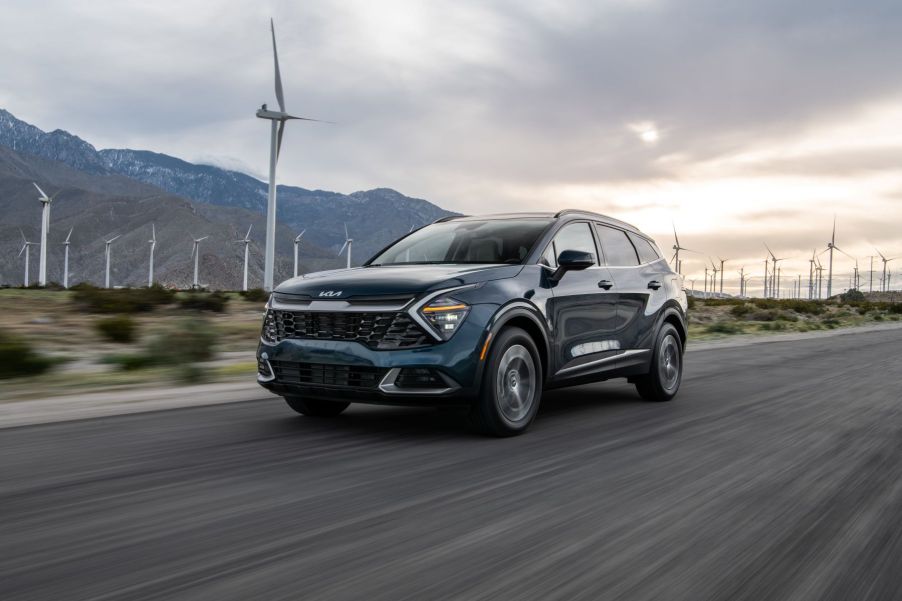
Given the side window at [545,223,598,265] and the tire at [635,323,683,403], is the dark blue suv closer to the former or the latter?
the side window at [545,223,598,265]

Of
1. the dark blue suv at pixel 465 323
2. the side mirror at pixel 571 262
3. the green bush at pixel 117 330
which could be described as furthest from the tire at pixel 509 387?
the green bush at pixel 117 330

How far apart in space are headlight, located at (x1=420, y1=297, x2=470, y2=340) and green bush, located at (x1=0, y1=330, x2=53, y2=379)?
253 inches

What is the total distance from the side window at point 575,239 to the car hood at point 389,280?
2.53ft

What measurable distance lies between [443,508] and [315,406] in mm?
3083

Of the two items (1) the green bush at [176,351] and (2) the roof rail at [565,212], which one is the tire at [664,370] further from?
(1) the green bush at [176,351]

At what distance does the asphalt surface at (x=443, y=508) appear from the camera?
3.34 metres

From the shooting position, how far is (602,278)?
7.96 m

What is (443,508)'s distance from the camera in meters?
4.43

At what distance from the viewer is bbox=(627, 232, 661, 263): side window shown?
29.8ft

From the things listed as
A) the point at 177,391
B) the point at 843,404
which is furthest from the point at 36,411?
the point at 843,404

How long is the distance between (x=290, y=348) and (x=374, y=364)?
0.72 metres

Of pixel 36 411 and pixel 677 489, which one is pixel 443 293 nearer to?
pixel 677 489

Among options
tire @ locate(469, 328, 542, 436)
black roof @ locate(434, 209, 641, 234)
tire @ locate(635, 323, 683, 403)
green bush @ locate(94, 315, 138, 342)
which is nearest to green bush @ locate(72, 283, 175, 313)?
green bush @ locate(94, 315, 138, 342)

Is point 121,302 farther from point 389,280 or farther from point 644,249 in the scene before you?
point 389,280
